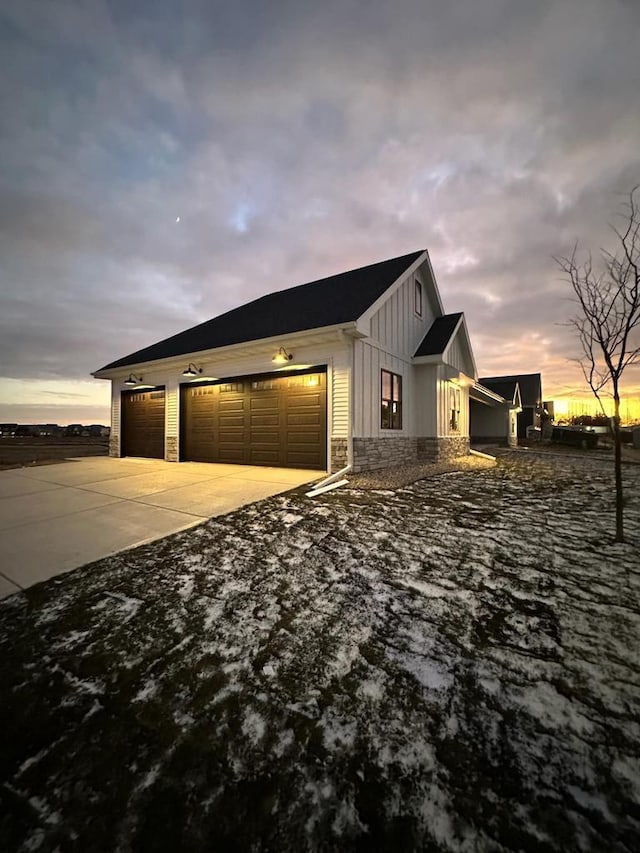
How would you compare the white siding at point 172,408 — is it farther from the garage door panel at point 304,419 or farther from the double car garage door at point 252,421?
the garage door panel at point 304,419

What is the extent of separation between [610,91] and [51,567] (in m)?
12.4

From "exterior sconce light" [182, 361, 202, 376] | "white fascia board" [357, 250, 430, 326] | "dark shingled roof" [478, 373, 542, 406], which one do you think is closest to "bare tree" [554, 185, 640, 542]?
"white fascia board" [357, 250, 430, 326]

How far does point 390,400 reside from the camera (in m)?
9.27

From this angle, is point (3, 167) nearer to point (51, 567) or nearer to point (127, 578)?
point (51, 567)

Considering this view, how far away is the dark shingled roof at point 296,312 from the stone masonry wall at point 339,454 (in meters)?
2.82

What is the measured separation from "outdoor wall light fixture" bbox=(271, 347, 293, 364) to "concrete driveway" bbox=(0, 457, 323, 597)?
293 centimetres

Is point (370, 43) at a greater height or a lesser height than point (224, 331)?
greater

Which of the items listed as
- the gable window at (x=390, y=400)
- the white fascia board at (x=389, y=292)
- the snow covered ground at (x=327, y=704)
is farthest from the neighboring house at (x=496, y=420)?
the snow covered ground at (x=327, y=704)

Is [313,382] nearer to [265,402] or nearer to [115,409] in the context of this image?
[265,402]

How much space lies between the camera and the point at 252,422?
9.16 m

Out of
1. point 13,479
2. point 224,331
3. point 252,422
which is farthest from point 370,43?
point 13,479

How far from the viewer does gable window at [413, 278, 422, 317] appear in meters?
10.6

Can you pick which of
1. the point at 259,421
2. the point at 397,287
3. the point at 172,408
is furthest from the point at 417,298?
the point at 172,408

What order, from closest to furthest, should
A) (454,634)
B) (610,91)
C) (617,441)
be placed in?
(454,634) → (617,441) → (610,91)
